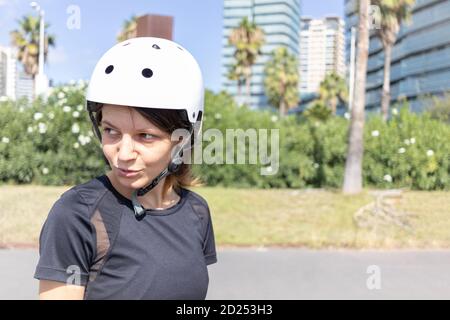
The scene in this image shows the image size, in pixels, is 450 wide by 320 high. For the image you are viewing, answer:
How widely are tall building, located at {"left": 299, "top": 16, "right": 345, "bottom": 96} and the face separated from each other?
147977 mm

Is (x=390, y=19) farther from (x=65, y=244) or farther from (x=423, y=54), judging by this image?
(x=423, y=54)

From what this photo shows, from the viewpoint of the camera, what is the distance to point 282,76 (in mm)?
42062

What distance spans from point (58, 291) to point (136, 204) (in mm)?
351

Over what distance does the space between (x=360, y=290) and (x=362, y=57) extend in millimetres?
6850

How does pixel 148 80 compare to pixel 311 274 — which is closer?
pixel 148 80

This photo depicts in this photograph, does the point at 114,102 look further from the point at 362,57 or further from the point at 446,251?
the point at 362,57

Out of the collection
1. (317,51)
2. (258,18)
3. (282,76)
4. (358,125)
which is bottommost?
(358,125)

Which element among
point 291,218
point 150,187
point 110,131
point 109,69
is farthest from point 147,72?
point 291,218

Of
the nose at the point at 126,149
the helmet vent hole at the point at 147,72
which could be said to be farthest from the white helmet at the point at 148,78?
the nose at the point at 126,149

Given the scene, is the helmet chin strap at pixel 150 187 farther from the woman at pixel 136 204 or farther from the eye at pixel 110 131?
the eye at pixel 110 131

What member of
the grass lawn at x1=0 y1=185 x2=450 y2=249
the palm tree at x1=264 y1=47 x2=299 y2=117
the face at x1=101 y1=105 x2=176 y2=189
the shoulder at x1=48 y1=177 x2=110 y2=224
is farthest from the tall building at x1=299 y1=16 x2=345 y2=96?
the shoulder at x1=48 y1=177 x2=110 y2=224

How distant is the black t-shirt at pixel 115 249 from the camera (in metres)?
1.25
